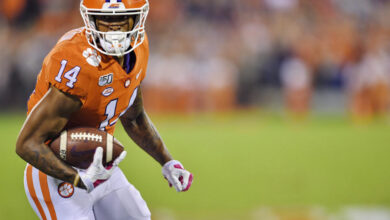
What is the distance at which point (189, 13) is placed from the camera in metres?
12.5

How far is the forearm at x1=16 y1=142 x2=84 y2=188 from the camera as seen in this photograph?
2400mm

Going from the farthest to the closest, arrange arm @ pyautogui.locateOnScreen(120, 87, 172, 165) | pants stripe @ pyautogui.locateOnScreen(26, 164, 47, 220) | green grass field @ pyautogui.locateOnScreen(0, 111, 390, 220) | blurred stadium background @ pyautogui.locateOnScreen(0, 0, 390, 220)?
blurred stadium background @ pyautogui.locateOnScreen(0, 0, 390, 220), green grass field @ pyautogui.locateOnScreen(0, 111, 390, 220), arm @ pyautogui.locateOnScreen(120, 87, 172, 165), pants stripe @ pyautogui.locateOnScreen(26, 164, 47, 220)

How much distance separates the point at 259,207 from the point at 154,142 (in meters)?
2.36

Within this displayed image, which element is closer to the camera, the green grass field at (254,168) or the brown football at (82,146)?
the brown football at (82,146)

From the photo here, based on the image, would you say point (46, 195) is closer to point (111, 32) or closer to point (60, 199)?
point (60, 199)

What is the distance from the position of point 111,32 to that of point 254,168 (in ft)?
14.5

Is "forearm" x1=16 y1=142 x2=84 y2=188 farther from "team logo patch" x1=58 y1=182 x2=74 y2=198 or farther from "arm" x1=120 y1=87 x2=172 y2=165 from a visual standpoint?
"arm" x1=120 y1=87 x2=172 y2=165

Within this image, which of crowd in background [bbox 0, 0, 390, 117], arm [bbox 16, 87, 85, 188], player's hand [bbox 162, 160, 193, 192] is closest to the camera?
arm [bbox 16, 87, 85, 188]

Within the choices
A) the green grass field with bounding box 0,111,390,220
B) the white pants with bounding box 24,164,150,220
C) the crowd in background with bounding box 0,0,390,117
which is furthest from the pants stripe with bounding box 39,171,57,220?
the crowd in background with bounding box 0,0,390,117

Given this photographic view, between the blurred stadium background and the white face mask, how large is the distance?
3455 millimetres

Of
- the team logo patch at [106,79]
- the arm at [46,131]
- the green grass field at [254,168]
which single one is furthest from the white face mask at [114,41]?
the green grass field at [254,168]

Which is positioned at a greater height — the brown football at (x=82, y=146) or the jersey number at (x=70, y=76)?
the jersey number at (x=70, y=76)

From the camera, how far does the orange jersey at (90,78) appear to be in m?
2.41

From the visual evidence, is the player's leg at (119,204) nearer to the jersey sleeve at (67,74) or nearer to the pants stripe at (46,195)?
the pants stripe at (46,195)
